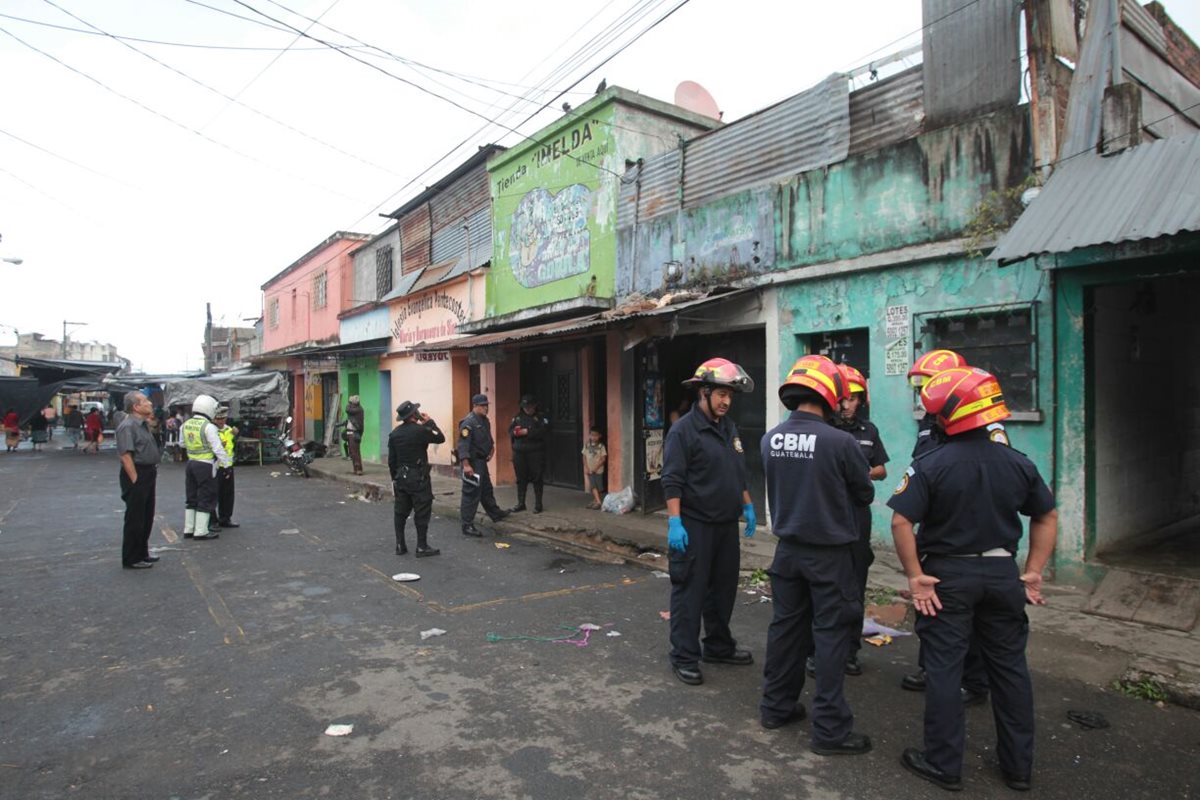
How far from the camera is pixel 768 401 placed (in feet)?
27.5

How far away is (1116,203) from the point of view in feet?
16.4

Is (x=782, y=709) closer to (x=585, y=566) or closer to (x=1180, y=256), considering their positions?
(x=585, y=566)

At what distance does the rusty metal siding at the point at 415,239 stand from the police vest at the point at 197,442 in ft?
30.6

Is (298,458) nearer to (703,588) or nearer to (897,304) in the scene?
(897,304)

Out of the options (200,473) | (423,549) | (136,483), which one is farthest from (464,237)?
(136,483)

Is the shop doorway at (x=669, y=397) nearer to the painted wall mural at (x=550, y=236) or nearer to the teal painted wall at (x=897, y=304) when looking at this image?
the teal painted wall at (x=897, y=304)

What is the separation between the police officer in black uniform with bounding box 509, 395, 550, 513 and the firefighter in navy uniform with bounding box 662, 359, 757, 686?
6065 millimetres

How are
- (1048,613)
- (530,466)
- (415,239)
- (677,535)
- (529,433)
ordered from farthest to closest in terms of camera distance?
(415,239)
(530,466)
(529,433)
(1048,613)
(677,535)

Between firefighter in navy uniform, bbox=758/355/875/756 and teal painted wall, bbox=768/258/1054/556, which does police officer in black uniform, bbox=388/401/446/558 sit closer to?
teal painted wall, bbox=768/258/1054/556

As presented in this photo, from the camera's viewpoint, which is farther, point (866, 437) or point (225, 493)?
point (225, 493)

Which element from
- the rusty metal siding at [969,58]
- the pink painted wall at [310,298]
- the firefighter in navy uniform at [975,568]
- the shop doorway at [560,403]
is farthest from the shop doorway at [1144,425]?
the pink painted wall at [310,298]

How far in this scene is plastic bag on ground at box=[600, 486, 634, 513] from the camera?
1020cm

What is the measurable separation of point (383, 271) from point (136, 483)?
13.6 meters

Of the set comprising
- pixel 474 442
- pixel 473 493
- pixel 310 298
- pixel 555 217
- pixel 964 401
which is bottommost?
pixel 473 493
